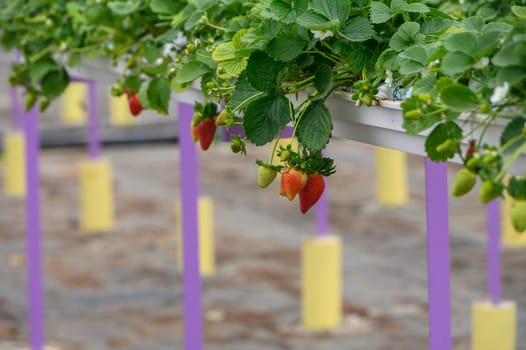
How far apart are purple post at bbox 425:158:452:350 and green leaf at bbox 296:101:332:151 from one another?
1.41ft

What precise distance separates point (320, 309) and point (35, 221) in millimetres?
2159

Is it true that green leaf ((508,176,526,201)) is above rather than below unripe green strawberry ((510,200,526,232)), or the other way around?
above

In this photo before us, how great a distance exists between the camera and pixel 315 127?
2145 mm

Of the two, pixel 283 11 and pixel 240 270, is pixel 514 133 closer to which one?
pixel 283 11

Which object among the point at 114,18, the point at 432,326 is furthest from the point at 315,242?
the point at 432,326

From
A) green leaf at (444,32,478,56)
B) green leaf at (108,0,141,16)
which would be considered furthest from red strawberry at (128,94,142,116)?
green leaf at (444,32,478,56)

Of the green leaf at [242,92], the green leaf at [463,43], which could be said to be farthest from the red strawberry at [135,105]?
the green leaf at [463,43]

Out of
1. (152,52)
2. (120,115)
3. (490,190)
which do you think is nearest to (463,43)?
(490,190)

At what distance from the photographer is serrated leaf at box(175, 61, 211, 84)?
97.4 inches

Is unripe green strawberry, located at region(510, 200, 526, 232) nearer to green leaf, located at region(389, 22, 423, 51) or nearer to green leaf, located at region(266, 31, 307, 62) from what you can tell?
green leaf, located at region(389, 22, 423, 51)

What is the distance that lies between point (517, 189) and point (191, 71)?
106cm

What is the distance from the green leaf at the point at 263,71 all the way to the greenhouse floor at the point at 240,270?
4884 mm

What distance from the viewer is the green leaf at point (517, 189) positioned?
5.32 ft

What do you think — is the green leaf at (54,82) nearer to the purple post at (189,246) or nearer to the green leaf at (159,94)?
the purple post at (189,246)
